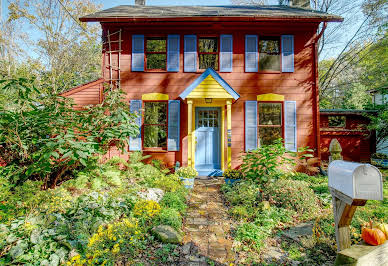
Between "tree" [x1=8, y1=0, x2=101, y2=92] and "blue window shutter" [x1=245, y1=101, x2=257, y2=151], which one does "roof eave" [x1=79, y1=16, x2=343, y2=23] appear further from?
"tree" [x1=8, y1=0, x2=101, y2=92]

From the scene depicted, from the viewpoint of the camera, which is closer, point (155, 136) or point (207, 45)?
point (155, 136)

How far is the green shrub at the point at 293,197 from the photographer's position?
384 centimetres

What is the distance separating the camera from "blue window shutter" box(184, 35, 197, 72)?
6.94 m

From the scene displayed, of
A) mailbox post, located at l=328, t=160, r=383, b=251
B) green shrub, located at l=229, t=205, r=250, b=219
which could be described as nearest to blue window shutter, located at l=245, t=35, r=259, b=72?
green shrub, located at l=229, t=205, r=250, b=219

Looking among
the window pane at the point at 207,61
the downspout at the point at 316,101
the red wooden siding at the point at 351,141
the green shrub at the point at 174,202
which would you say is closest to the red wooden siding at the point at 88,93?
the window pane at the point at 207,61

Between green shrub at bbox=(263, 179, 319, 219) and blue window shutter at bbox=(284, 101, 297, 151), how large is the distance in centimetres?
268

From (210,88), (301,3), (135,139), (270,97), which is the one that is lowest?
(135,139)

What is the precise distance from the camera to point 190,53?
6961 mm

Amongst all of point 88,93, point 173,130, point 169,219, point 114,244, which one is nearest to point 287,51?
point 173,130

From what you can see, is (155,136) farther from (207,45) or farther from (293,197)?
(293,197)

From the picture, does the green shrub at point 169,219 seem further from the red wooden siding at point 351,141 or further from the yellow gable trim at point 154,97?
the red wooden siding at point 351,141

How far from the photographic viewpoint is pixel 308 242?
114 inches

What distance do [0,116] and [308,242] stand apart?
539cm

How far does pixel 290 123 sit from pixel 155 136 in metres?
4.79
